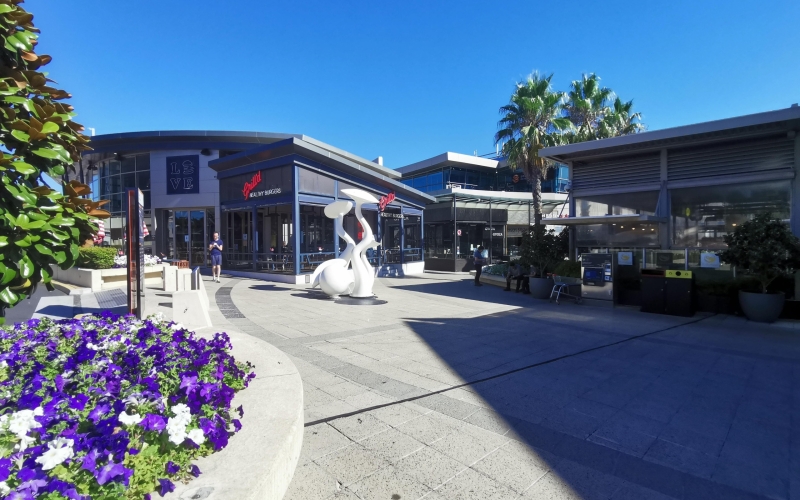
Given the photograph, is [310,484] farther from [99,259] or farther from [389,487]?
[99,259]

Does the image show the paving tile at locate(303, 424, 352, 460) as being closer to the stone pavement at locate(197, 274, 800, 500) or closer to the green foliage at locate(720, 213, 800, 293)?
the stone pavement at locate(197, 274, 800, 500)

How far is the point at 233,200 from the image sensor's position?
18.7m

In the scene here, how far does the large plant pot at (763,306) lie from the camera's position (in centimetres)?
901

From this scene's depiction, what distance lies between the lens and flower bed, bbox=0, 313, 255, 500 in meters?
1.82

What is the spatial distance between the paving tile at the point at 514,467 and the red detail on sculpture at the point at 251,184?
15924 mm

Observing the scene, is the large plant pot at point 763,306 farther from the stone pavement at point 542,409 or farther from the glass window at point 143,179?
the glass window at point 143,179

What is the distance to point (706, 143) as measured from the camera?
37.5 feet

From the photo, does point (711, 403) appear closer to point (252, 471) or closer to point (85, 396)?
point (252, 471)

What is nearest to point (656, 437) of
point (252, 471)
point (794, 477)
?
point (794, 477)

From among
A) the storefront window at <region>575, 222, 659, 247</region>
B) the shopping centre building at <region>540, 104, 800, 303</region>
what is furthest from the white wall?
the storefront window at <region>575, 222, 659, 247</region>

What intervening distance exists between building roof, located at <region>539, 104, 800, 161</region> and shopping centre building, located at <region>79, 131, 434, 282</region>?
8.65m

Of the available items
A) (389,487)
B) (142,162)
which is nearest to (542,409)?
(389,487)

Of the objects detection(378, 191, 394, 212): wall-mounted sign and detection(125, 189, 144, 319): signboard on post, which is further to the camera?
detection(378, 191, 394, 212): wall-mounted sign

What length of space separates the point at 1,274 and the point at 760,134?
14.4 meters
